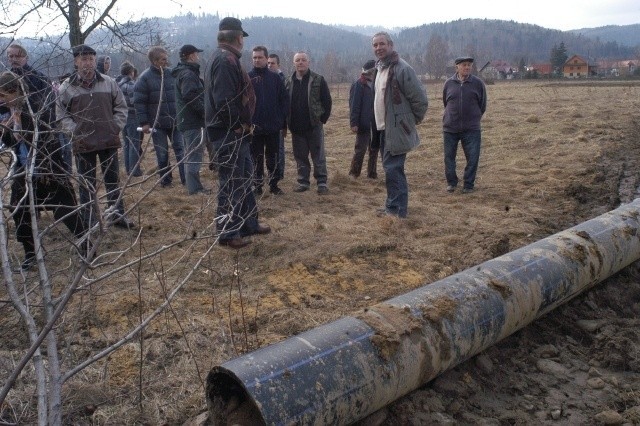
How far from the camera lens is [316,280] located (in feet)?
15.6

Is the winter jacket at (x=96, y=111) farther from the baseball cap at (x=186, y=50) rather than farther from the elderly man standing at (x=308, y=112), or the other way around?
the elderly man standing at (x=308, y=112)

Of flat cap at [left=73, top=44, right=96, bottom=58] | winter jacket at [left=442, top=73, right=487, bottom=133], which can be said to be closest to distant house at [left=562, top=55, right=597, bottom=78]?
winter jacket at [left=442, top=73, right=487, bottom=133]

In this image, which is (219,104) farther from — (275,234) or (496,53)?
(496,53)

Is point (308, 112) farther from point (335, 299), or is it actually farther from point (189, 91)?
point (335, 299)

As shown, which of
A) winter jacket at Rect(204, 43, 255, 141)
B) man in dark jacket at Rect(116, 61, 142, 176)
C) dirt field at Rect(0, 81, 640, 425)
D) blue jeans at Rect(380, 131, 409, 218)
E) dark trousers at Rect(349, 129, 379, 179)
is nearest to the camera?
dirt field at Rect(0, 81, 640, 425)

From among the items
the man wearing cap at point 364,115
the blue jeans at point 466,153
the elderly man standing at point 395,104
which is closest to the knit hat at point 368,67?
the man wearing cap at point 364,115

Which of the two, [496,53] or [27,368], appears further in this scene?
[496,53]

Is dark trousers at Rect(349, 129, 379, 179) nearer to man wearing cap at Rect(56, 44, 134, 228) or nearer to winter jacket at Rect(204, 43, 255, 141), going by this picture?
winter jacket at Rect(204, 43, 255, 141)

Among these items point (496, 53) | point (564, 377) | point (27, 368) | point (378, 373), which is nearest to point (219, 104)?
point (27, 368)

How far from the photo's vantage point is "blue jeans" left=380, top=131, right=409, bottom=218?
6.23 m

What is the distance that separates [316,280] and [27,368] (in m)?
2.19

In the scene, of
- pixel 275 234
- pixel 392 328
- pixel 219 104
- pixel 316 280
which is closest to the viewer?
pixel 392 328

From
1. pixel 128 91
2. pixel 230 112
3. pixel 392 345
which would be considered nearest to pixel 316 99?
pixel 230 112

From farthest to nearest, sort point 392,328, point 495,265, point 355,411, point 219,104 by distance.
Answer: point 219,104, point 495,265, point 392,328, point 355,411
